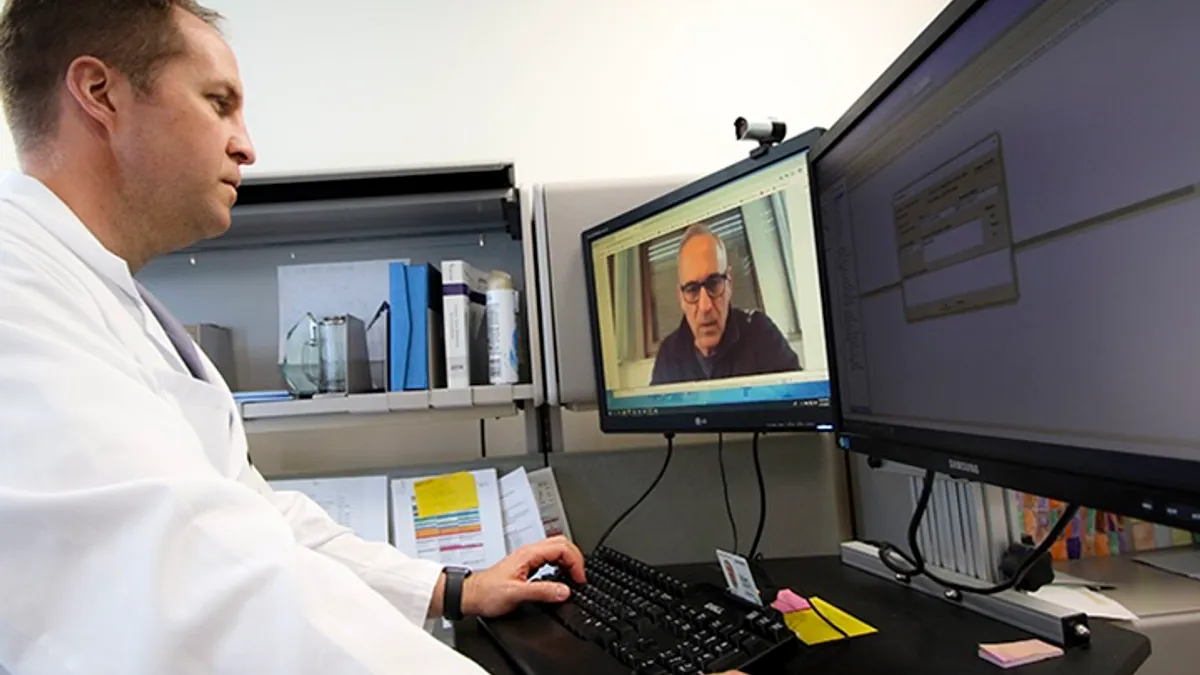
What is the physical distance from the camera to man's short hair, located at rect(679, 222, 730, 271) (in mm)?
991

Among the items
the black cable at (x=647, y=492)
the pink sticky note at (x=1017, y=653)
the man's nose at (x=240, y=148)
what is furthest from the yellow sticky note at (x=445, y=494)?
the pink sticky note at (x=1017, y=653)

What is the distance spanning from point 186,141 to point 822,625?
0.89 metres

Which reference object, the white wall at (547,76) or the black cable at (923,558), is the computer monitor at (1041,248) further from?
the white wall at (547,76)

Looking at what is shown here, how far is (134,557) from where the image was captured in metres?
0.47

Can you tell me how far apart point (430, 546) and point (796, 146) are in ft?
2.69

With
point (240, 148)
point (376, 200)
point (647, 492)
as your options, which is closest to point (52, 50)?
point (240, 148)

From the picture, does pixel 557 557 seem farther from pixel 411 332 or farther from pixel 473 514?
pixel 411 332

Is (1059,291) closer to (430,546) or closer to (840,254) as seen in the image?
(840,254)

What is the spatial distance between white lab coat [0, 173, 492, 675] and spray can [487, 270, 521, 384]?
0.67 m

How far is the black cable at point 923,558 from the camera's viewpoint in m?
0.68

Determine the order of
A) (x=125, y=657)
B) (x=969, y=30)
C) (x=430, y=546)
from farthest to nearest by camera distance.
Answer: (x=430, y=546) < (x=969, y=30) < (x=125, y=657)

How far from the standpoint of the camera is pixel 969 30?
0.56 metres

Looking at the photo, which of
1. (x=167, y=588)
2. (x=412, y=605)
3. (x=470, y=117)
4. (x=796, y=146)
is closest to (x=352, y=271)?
(x=470, y=117)

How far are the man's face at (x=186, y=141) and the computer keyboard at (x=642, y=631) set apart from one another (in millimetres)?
617
